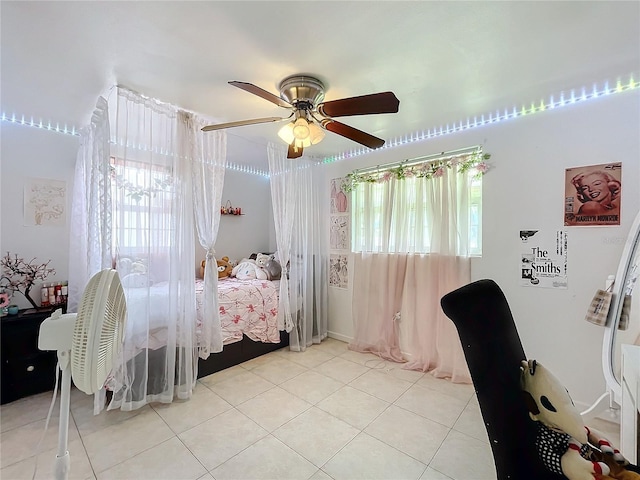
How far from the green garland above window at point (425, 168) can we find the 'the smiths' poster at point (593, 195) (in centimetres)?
64

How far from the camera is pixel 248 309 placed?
2.97 metres

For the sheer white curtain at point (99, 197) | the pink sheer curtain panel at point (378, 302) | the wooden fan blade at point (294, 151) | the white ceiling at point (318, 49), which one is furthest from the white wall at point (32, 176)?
the pink sheer curtain panel at point (378, 302)

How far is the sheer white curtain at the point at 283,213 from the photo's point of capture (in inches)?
125

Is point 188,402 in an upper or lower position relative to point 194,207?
lower

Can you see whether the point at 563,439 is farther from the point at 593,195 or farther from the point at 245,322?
the point at 245,322

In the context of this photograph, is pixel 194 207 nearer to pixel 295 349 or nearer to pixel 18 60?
pixel 18 60

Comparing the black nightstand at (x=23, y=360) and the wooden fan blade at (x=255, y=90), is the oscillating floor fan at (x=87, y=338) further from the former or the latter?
the black nightstand at (x=23, y=360)

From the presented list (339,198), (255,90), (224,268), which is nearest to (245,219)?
(224,268)

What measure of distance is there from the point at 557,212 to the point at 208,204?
295 cm

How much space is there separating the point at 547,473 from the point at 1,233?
161 inches

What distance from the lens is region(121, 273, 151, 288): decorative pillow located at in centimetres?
204

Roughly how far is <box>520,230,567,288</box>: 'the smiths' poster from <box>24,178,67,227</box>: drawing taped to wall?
4.45m

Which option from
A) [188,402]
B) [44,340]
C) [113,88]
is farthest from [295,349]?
[113,88]

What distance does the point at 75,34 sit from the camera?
4.93 ft
